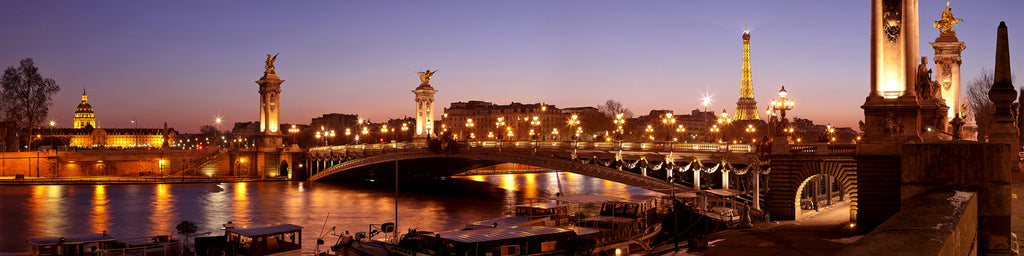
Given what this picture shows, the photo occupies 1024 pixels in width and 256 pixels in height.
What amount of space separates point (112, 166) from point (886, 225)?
91432 mm

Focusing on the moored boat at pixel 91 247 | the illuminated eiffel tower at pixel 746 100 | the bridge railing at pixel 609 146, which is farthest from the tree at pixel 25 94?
the illuminated eiffel tower at pixel 746 100

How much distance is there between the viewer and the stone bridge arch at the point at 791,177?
28.4 metres

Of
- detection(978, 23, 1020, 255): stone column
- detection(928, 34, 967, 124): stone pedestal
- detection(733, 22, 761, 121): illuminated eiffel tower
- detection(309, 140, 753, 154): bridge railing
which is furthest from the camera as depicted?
detection(733, 22, 761, 121): illuminated eiffel tower

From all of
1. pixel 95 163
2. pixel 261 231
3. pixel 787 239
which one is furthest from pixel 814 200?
pixel 95 163

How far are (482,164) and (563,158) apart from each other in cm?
1787

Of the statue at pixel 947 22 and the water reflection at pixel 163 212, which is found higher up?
the statue at pixel 947 22

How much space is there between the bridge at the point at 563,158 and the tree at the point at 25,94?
988 inches

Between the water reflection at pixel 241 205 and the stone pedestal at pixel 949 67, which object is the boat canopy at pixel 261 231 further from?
the stone pedestal at pixel 949 67

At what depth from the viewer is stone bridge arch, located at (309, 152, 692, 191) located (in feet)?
136

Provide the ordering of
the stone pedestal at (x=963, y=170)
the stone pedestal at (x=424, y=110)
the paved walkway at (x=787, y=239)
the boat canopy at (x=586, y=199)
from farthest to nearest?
the stone pedestal at (x=424, y=110) → the boat canopy at (x=586, y=199) → the paved walkway at (x=787, y=239) → the stone pedestal at (x=963, y=170)

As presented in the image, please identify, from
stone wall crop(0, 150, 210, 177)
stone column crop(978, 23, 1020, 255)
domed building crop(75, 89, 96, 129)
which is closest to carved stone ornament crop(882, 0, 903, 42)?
stone column crop(978, 23, 1020, 255)

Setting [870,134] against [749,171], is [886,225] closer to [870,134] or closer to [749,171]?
[870,134]

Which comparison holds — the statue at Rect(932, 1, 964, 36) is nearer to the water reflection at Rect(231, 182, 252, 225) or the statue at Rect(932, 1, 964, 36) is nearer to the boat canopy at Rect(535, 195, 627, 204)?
the boat canopy at Rect(535, 195, 627, 204)

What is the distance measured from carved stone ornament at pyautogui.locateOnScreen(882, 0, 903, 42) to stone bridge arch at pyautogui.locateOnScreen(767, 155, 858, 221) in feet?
15.3
